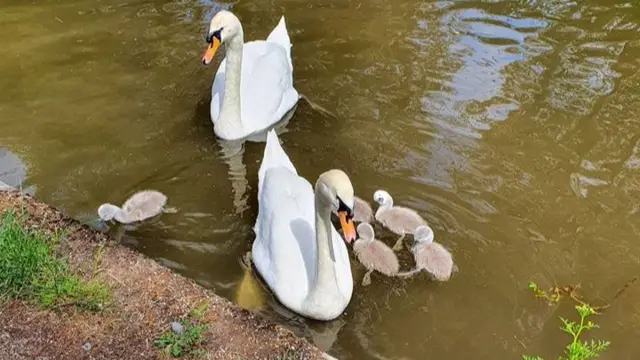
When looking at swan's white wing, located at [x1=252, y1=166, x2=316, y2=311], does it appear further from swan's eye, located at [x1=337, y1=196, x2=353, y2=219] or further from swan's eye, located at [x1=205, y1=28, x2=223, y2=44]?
swan's eye, located at [x1=205, y1=28, x2=223, y2=44]

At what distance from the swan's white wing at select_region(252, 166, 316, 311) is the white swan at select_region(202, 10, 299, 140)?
4.54 ft

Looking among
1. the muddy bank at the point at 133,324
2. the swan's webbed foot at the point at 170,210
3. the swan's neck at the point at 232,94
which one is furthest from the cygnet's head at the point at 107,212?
the swan's neck at the point at 232,94

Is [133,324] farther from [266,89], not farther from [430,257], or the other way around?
[266,89]

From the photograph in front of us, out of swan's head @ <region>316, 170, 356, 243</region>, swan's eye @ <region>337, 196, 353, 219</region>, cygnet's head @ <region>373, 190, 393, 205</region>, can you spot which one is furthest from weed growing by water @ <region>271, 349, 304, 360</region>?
cygnet's head @ <region>373, 190, 393, 205</region>

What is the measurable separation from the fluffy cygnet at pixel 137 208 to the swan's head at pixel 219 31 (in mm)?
1183

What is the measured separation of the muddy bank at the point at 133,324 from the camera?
400 centimetres

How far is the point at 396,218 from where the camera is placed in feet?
17.3

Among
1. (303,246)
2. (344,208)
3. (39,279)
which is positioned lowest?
(303,246)

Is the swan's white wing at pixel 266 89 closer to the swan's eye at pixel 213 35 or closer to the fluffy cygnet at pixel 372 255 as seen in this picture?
the swan's eye at pixel 213 35

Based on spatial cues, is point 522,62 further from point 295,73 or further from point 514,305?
point 514,305

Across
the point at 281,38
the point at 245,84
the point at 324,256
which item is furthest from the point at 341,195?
the point at 281,38

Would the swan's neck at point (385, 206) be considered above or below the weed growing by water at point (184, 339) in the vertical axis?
below

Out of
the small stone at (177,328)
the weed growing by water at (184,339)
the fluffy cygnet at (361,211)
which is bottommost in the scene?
the fluffy cygnet at (361,211)

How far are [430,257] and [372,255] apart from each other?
397 millimetres
